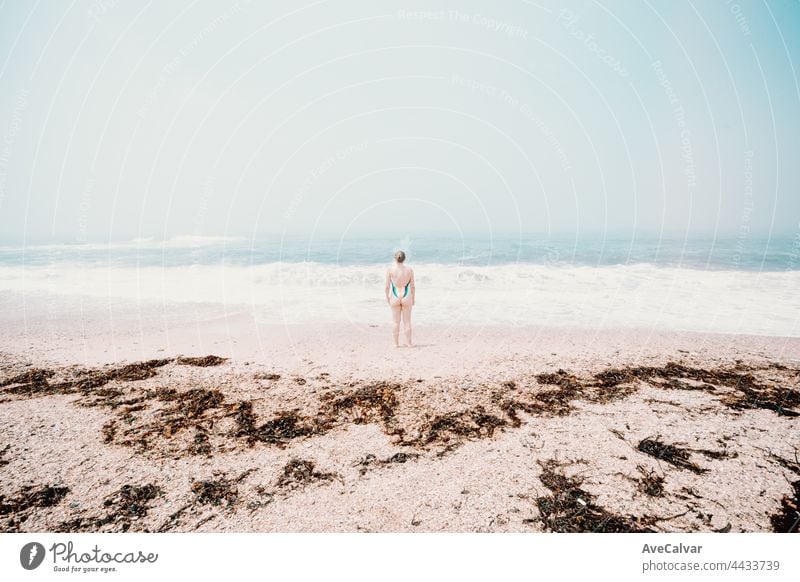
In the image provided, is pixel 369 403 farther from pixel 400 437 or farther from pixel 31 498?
pixel 31 498

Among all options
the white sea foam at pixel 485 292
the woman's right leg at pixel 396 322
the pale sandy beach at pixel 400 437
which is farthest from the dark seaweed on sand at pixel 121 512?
the white sea foam at pixel 485 292

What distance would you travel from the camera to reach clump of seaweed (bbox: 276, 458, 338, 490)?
391 cm

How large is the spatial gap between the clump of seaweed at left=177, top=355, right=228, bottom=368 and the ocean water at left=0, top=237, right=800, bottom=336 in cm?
445

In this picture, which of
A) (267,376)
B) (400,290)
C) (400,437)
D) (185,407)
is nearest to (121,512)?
(185,407)

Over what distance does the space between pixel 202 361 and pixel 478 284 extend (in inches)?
601

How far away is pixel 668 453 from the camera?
14.4ft

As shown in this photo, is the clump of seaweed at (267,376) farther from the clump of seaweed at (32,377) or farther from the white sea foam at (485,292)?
the white sea foam at (485,292)

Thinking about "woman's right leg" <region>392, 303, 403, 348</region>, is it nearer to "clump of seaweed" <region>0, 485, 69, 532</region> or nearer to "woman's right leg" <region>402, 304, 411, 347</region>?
"woman's right leg" <region>402, 304, 411, 347</region>

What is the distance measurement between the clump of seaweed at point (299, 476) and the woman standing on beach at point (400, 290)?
17.0 feet

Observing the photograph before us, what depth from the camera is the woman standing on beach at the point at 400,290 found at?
29.7 ft

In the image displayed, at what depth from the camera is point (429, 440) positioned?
4824 millimetres
